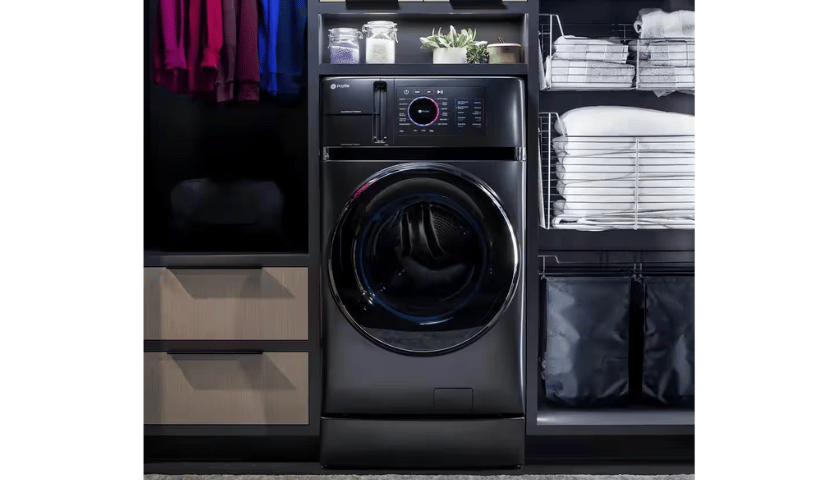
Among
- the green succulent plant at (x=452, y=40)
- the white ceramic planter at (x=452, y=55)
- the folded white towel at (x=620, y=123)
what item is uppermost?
the green succulent plant at (x=452, y=40)

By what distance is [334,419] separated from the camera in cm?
181

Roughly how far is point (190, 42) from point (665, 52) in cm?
140

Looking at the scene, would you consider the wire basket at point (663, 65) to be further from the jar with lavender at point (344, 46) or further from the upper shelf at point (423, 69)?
the jar with lavender at point (344, 46)

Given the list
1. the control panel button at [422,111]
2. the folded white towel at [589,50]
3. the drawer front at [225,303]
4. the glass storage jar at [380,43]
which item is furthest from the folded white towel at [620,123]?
the drawer front at [225,303]

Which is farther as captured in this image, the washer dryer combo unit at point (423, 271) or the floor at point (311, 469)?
the floor at point (311, 469)

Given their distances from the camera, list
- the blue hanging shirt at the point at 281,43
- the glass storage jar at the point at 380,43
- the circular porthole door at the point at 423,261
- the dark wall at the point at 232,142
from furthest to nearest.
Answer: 1. the dark wall at the point at 232,142
2. the blue hanging shirt at the point at 281,43
3. the glass storage jar at the point at 380,43
4. the circular porthole door at the point at 423,261

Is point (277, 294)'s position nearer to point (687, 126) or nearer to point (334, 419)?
point (334, 419)

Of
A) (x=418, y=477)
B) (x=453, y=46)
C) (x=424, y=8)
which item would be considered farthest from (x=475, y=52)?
(x=418, y=477)

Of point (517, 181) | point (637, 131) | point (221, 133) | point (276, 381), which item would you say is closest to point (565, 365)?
point (517, 181)

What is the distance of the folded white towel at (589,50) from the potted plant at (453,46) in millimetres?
235

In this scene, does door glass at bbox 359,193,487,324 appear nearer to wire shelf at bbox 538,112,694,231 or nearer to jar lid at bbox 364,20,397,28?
wire shelf at bbox 538,112,694,231

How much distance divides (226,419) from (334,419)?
1.02 feet

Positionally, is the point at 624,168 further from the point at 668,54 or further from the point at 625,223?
the point at 668,54

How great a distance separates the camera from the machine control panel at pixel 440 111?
1.78 m
